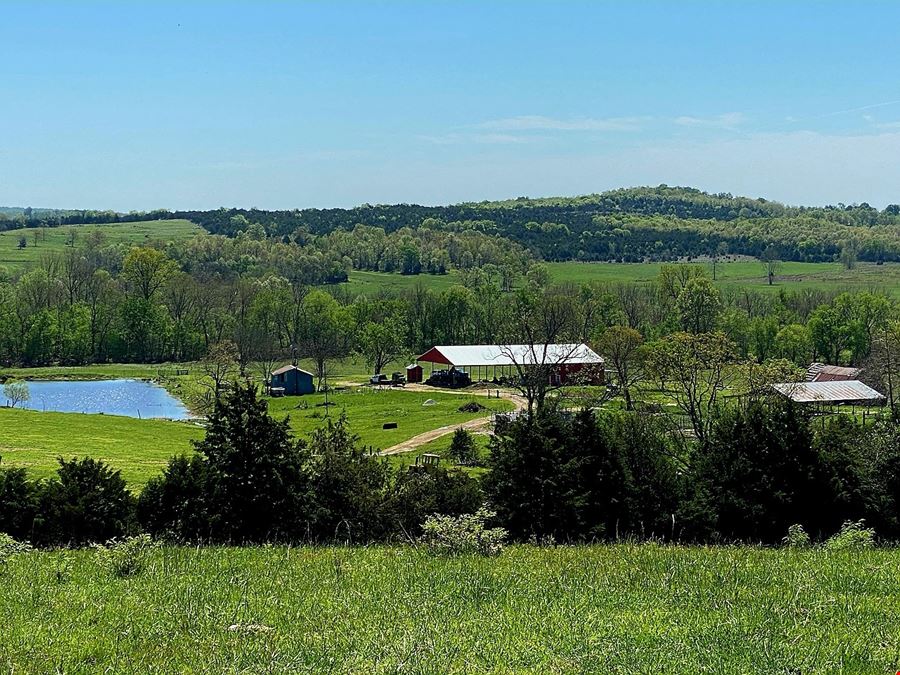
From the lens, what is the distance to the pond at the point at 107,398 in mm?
80688

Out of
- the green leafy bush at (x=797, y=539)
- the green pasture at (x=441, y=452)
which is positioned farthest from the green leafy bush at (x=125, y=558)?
the green pasture at (x=441, y=452)

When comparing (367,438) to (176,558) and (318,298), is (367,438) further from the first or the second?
(318,298)

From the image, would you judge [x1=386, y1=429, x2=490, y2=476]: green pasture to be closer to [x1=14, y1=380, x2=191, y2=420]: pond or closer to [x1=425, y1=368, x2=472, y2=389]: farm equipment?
[x1=14, y1=380, x2=191, y2=420]: pond

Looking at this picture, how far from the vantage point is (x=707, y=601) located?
9.05 metres

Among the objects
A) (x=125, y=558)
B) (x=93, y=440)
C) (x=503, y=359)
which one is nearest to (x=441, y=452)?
(x=93, y=440)

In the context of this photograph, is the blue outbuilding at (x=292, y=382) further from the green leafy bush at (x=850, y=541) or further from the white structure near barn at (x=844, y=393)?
the green leafy bush at (x=850, y=541)

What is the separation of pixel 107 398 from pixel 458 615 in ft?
290

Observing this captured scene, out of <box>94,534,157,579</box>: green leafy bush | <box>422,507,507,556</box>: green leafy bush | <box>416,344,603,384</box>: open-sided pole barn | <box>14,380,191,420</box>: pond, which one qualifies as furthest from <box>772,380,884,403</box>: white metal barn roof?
<box>94,534,157,579</box>: green leafy bush

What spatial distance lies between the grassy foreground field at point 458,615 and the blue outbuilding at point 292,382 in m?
82.7

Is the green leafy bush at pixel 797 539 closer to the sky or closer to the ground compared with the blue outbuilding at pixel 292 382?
closer to the sky

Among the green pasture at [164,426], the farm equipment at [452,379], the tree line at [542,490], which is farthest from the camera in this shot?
the farm equipment at [452,379]

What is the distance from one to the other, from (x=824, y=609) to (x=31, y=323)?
12495 cm

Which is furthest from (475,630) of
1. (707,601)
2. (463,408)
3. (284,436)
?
(463,408)

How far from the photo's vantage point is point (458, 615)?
28.2ft
